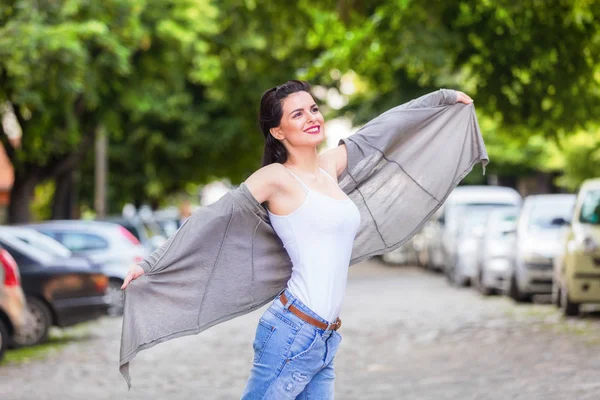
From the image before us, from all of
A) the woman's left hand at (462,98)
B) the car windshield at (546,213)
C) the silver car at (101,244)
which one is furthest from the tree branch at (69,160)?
A: the woman's left hand at (462,98)

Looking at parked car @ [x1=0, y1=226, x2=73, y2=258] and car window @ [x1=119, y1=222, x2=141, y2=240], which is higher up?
parked car @ [x1=0, y1=226, x2=73, y2=258]

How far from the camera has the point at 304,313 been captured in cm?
495

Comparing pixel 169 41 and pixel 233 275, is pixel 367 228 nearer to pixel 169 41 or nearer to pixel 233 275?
pixel 233 275

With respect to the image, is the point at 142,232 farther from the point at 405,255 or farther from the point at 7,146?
the point at 405,255

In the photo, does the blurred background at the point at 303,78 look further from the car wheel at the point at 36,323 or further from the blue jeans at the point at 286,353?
the blue jeans at the point at 286,353

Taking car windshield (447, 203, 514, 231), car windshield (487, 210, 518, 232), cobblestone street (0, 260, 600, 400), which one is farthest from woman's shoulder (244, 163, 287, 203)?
car windshield (447, 203, 514, 231)

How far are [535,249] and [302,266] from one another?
1553 centimetres

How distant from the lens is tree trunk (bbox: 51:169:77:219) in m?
33.4

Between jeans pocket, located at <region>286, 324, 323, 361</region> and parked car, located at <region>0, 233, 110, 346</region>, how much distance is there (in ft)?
37.4

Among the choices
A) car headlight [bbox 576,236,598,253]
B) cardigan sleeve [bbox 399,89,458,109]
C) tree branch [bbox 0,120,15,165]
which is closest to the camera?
cardigan sleeve [bbox 399,89,458,109]

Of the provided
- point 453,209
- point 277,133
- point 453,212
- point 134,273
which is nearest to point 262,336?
point 134,273

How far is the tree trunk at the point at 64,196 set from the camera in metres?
33.4

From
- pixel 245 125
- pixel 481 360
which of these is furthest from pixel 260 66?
pixel 245 125

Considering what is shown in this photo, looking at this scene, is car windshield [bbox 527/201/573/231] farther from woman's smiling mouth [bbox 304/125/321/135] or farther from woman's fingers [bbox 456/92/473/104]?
woman's smiling mouth [bbox 304/125/321/135]
